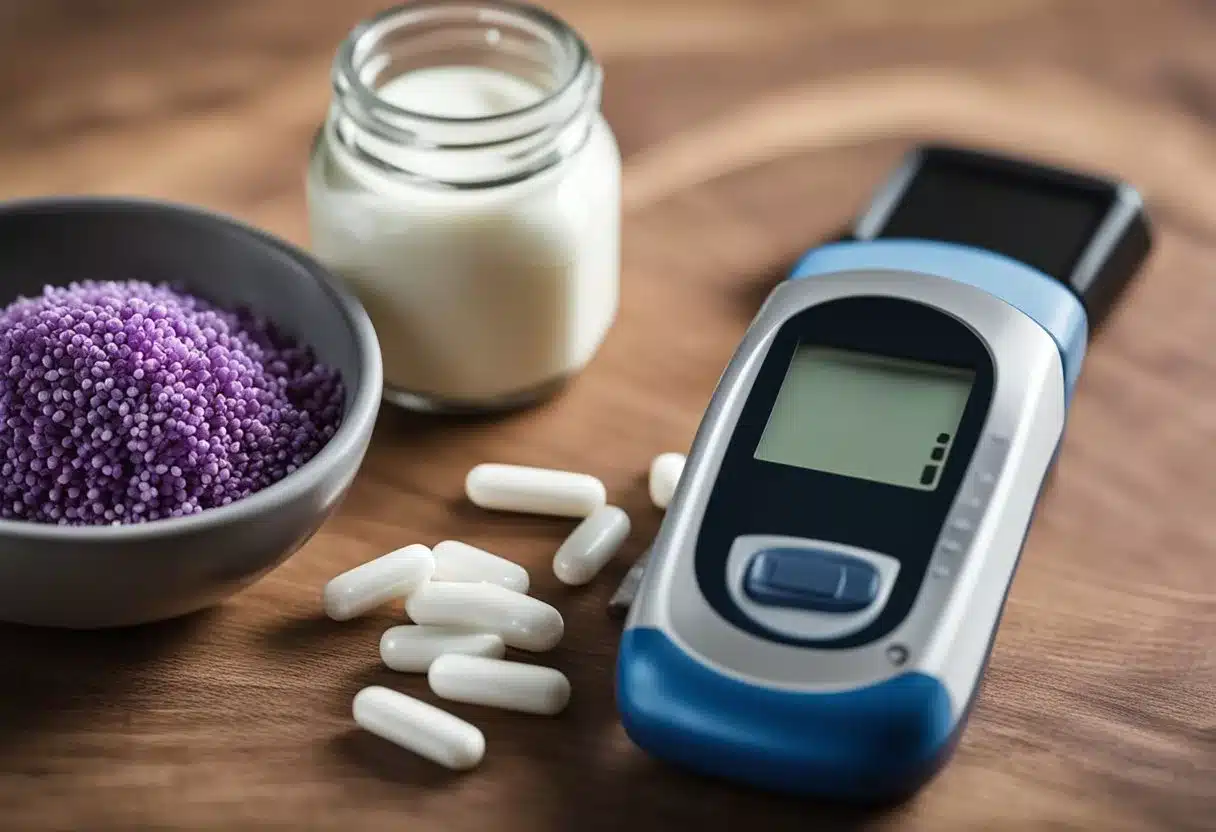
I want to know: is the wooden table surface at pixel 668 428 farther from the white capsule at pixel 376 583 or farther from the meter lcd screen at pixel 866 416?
the meter lcd screen at pixel 866 416

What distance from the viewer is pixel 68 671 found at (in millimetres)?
811

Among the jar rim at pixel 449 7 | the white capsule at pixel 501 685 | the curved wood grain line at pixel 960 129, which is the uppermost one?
the jar rim at pixel 449 7

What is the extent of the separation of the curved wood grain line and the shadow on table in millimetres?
496

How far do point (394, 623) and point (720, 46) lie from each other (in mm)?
660

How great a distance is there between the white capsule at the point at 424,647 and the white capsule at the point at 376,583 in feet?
0.08

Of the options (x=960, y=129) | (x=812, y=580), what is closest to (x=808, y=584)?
(x=812, y=580)

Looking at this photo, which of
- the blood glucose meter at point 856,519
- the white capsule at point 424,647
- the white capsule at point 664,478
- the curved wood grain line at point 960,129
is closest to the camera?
the blood glucose meter at point 856,519

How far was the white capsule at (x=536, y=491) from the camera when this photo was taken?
91 cm

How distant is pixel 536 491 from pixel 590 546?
0.05 meters

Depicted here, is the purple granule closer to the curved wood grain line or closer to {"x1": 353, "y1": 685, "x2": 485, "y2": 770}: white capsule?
{"x1": 353, "y1": 685, "x2": 485, "y2": 770}: white capsule

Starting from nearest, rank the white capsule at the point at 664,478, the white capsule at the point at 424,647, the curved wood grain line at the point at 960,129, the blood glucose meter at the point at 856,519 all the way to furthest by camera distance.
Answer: the blood glucose meter at the point at 856,519
the white capsule at the point at 424,647
the white capsule at the point at 664,478
the curved wood grain line at the point at 960,129

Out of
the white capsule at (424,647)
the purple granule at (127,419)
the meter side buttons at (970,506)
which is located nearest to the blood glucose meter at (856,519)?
the meter side buttons at (970,506)

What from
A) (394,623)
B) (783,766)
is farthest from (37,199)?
(783,766)

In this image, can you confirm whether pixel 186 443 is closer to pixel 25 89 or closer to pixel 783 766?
pixel 783 766
